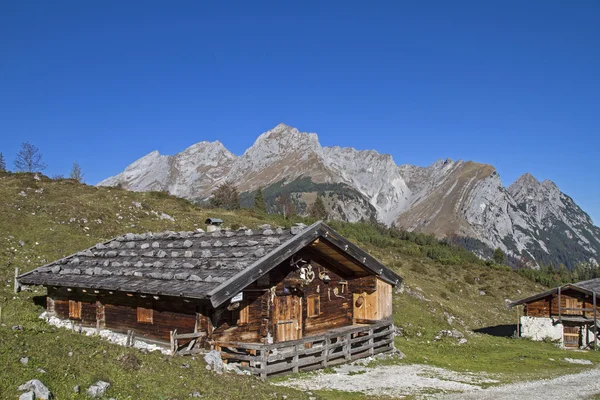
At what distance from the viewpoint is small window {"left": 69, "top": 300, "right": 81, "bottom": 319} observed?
19.4m

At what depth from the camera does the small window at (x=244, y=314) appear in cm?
1638

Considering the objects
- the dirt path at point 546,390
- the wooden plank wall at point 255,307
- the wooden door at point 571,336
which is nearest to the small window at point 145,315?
the wooden plank wall at point 255,307

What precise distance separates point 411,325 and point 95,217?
2433cm

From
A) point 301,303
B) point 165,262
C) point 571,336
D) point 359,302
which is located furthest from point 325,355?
point 571,336

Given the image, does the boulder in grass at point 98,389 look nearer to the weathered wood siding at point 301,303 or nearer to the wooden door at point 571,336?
the weathered wood siding at point 301,303

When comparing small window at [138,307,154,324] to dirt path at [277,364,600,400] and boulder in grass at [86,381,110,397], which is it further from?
boulder in grass at [86,381,110,397]

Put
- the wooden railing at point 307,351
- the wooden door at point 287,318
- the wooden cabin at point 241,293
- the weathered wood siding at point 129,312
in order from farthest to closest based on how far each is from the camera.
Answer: the wooden door at point 287,318, the weathered wood siding at point 129,312, the wooden cabin at point 241,293, the wooden railing at point 307,351

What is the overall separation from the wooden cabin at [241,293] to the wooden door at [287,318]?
0.04m

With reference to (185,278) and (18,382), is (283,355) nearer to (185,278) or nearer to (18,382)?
(185,278)

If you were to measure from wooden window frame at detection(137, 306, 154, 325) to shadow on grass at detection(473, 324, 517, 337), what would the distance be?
88.7 ft

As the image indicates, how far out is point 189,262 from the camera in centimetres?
1661

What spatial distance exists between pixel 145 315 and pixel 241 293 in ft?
12.1

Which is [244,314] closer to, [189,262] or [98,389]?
[189,262]

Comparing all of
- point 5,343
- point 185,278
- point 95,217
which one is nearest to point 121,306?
point 185,278
